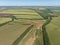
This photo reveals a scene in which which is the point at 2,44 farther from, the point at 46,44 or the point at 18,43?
the point at 46,44

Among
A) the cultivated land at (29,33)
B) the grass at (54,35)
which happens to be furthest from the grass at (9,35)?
the grass at (54,35)

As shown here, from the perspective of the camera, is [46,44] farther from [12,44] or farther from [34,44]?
[12,44]

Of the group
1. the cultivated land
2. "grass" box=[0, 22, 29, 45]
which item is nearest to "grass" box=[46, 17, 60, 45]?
the cultivated land

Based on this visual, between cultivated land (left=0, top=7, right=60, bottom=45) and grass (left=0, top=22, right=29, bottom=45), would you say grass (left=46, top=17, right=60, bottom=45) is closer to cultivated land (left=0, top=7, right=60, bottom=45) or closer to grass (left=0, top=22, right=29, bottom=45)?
cultivated land (left=0, top=7, right=60, bottom=45)

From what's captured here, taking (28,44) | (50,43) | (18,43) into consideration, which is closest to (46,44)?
(50,43)

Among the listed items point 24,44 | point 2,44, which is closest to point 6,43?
point 2,44

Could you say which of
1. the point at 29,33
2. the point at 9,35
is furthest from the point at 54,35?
the point at 9,35

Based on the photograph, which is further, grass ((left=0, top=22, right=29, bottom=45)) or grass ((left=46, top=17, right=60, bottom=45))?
grass ((left=0, top=22, right=29, bottom=45))

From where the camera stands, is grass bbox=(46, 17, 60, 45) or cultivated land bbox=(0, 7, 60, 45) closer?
grass bbox=(46, 17, 60, 45)

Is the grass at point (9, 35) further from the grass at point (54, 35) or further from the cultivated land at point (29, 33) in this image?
the grass at point (54, 35)
